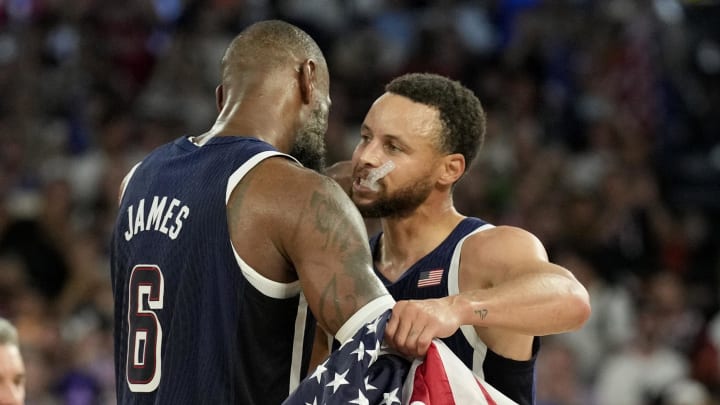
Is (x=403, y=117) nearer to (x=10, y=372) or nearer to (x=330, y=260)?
(x=330, y=260)

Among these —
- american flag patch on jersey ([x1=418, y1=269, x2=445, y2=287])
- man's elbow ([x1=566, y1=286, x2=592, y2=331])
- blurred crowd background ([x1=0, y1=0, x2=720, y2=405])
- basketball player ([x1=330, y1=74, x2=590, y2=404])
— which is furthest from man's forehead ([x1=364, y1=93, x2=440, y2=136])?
blurred crowd background ([x1=0, y1=0, x2=720, y2=405])

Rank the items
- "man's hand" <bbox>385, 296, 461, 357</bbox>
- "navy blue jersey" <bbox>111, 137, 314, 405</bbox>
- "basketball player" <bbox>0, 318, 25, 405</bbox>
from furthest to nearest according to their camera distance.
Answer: "basketball player" <bbox>0, 318, 25, 405</bbox> < "navy blue jersey" <bbox>111, 137, 314, 405</bbox> < "man's hand" <bbox>385, 296, 461, 357</bbox>

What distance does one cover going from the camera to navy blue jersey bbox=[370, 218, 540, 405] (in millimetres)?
3783

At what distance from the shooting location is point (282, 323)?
3.41 m

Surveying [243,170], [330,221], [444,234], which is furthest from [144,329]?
[444,234]

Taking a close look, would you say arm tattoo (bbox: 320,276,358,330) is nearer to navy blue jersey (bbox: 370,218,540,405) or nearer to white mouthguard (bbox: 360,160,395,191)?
navy blue jersey (bbox: 370,218,540,405)

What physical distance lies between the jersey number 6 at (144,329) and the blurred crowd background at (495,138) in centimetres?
503

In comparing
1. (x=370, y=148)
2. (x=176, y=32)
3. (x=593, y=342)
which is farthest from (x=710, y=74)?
(x=370, y=148)

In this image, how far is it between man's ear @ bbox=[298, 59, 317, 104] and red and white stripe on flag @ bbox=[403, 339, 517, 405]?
0.95 m

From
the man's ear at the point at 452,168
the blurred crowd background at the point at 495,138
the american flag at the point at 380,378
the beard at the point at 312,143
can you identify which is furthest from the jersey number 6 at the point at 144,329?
the blurred crowd background at the point at 495,138

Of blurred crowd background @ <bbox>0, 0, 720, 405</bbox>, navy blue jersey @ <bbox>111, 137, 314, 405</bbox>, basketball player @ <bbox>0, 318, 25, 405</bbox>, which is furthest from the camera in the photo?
blurred crowd background @ <bbox>0, 0, 720, 405</bbox>

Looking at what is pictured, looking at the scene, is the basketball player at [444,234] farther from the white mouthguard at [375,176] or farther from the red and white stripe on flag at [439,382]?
the red and white stripe on flag at [439,382]

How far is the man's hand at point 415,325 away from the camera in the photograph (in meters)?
3.13

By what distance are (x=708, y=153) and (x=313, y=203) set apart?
869 cm
